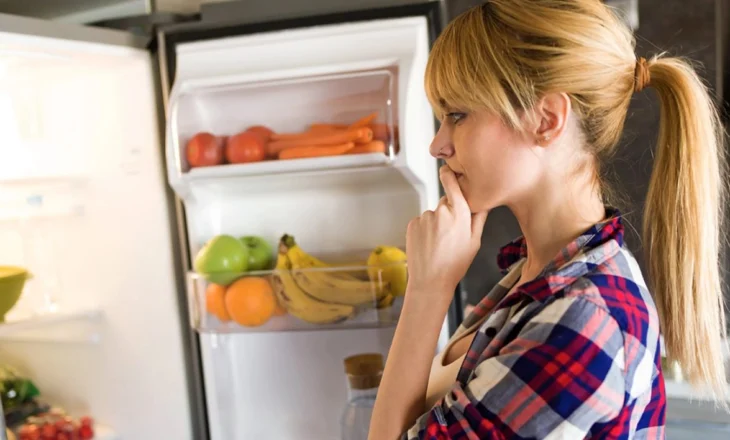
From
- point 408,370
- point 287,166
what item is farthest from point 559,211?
point 287,166

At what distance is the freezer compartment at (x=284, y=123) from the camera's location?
1.23 metres

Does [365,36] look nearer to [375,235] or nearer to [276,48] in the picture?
[276,48]

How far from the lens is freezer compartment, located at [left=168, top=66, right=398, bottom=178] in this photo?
4.05 feet

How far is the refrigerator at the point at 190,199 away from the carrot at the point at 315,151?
0.09ft

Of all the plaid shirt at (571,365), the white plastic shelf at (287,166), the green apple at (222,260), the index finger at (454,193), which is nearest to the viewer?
the plaid shirt at (571,365)

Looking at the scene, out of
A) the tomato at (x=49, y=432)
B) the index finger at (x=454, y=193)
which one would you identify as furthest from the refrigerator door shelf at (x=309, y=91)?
the tomato at (x=49, y=432)

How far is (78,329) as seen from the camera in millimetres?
1553

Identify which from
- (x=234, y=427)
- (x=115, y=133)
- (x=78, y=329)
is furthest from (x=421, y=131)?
(x=78, y=329)

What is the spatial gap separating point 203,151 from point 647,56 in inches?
36.5

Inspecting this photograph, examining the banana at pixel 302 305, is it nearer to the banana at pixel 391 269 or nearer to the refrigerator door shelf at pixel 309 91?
the banana at pixel 391 269

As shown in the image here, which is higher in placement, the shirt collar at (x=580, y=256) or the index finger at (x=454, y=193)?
the index finger at (x=454, y=193)

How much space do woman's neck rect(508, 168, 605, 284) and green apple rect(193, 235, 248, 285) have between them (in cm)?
66

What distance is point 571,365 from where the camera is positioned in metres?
0.68

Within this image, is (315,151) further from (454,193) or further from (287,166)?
(454,193)
